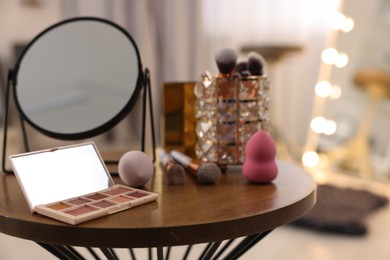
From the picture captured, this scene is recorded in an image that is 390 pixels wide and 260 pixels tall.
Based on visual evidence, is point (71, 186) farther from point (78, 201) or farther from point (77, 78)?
point (77, 78)

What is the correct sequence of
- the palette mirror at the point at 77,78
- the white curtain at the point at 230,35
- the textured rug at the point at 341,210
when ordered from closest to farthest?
the palette mirror at the point at 77,78, the textured rug at the point at 341,210, the white curtain at the point at 230,35

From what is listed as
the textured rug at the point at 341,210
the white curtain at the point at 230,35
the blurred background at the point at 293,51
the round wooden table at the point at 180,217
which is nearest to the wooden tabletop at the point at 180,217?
the round wooden table at the point at 180,217

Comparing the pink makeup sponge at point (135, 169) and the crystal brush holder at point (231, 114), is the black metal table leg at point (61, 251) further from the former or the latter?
the crystal brush holder at point (231, 114)

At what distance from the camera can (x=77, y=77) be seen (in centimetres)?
96

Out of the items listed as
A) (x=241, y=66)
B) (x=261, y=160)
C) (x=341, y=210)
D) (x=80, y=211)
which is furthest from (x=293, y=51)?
(x=80, y=211)

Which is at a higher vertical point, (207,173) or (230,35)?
(230,35)

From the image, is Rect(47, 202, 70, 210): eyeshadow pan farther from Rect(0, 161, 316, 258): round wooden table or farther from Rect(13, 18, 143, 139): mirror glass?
Rect(13, 18, 143, 139): mirror glass

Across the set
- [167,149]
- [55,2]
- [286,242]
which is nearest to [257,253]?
[286,242]

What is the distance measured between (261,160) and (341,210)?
1.13 meters

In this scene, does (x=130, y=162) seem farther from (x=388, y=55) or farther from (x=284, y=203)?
(x=388, y=55)

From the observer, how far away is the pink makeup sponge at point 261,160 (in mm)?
765

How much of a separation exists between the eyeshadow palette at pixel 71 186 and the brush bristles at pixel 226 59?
25 cm

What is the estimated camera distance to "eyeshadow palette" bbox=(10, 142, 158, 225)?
2.02 feet

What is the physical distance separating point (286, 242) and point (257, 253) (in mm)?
128
